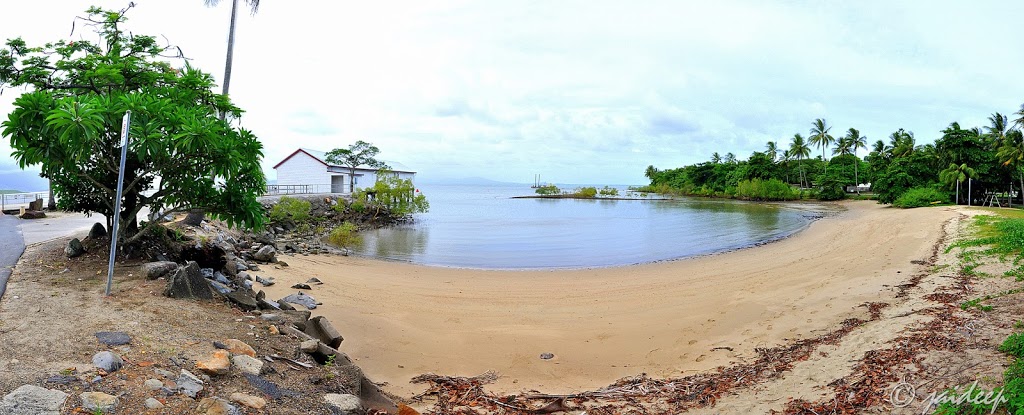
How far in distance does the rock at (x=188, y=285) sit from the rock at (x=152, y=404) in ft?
11.8

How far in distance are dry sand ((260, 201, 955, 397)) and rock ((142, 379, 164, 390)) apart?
2.81 m

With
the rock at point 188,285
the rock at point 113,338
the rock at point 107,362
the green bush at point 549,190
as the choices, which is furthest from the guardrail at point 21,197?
the green bush at point 549,190

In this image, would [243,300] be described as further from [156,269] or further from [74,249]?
[74,249]

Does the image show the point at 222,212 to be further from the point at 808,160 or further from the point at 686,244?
the point at 808,160

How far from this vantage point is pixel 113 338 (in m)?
5.23

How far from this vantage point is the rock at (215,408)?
407 centimetres

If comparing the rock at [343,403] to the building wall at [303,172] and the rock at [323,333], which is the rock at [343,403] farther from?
the building wall at [303,172]

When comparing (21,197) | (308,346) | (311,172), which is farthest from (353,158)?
(308,346)

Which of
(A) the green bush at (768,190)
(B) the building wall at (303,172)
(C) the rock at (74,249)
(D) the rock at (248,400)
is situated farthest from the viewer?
(A) the green bush at (768,190)

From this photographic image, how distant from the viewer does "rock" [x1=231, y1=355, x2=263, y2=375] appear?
503 cm

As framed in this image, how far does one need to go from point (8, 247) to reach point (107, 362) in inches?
348

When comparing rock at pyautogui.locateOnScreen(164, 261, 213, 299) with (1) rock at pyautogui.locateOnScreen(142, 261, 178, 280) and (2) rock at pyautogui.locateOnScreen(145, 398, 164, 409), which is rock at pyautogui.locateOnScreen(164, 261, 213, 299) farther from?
(2) rock at pyautogui.locateOnScreen(145, 398, 164, 409)

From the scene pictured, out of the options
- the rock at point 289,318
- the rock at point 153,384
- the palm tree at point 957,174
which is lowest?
the rock at point 289,318

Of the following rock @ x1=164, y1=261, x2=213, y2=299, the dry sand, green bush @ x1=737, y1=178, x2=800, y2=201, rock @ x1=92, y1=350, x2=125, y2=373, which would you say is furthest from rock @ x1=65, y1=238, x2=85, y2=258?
green bush @ x1=737, y1=178, x2=800, y2=201
